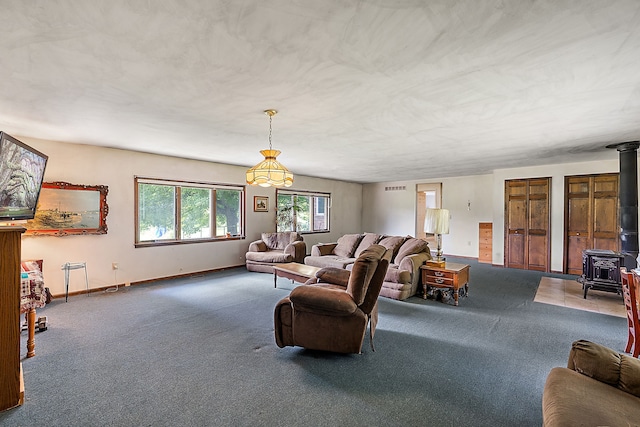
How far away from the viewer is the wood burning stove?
14.6 ft

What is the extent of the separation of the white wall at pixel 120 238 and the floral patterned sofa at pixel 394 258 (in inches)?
84.6

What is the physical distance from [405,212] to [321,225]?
288 cm

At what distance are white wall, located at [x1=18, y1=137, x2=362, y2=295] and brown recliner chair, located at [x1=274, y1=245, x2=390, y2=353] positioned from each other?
3.89 m

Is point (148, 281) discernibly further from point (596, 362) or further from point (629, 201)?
point (629, 201)

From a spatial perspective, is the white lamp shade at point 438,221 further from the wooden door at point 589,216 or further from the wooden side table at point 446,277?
the wooden door at point 589,216

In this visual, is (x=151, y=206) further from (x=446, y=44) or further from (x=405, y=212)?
(x=405, y=212)

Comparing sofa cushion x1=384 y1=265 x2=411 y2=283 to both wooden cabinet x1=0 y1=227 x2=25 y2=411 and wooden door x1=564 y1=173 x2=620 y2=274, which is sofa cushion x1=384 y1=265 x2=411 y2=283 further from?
wooden door x1=564 y1=173 x2=620 y2=274

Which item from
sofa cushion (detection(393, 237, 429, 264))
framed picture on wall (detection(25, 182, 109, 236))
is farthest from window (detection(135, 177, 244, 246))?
sofa cushion (detection(393, 237, 429, 264))

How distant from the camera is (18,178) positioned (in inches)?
102

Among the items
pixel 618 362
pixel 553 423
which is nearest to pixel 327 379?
pixel 553 423

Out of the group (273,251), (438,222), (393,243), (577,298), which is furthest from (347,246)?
(577,298)

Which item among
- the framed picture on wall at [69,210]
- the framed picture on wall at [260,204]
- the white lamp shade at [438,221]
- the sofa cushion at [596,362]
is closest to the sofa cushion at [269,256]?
the framed picture on wall at [260,204]

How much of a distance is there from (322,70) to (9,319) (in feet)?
9.23

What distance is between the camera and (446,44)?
1.92m
